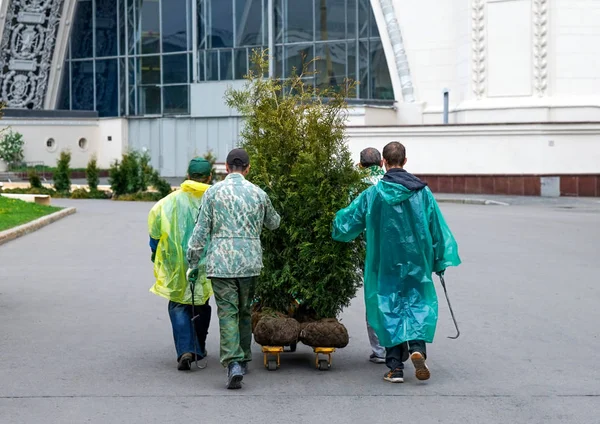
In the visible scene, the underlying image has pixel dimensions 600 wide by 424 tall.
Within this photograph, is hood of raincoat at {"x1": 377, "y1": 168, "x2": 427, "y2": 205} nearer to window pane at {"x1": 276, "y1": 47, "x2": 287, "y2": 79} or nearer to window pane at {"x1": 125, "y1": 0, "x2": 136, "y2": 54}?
window pane at {"x1": 276, "y1": 47, "x2": 287, "y2": 79}

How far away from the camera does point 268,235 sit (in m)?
8.45

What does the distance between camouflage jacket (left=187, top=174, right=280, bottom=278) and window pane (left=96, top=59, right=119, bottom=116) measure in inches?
1786

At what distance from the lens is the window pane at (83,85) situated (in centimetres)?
5306

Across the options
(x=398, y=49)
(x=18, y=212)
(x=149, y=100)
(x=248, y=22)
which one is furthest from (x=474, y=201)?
(x=149, y=100)

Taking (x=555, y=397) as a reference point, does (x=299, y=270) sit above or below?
above

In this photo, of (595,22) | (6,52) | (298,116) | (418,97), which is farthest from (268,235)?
(6,52)

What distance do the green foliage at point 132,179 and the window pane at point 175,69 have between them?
16.4 m

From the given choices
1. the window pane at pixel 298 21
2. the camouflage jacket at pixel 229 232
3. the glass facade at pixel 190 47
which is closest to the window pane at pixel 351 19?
the glass facade at pixel 190 47

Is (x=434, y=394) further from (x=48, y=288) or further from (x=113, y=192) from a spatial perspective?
(x=113, y=192)

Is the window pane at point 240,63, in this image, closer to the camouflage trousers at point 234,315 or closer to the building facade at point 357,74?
the building facade at point 357,74

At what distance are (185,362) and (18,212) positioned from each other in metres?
16.0

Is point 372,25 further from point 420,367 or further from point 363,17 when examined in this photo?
point 420,367

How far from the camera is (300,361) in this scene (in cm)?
857

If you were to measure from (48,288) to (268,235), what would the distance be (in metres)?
5.13
